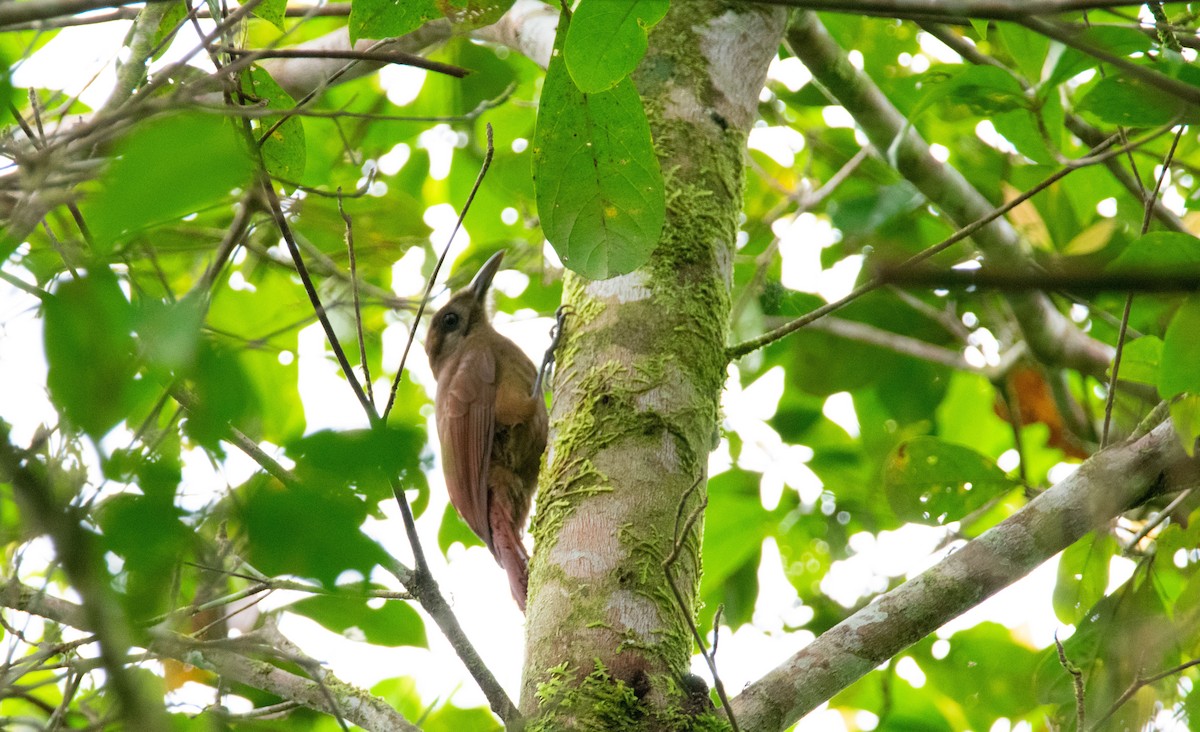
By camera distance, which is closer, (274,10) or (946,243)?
(946,243)

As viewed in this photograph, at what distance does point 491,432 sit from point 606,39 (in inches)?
111

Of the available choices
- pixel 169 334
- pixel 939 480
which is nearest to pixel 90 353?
pixel 169 334

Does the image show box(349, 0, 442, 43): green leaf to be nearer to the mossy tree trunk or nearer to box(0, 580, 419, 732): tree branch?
the mossy tree trunk

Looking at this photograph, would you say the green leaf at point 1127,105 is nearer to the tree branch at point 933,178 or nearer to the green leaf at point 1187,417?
the green leaf at point 1187,417

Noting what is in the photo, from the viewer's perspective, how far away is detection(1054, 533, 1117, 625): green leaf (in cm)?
248

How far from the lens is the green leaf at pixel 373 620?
1594 millimetres

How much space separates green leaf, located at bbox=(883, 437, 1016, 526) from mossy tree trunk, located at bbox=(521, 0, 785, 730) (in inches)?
22.0

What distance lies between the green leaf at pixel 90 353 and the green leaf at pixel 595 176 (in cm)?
127

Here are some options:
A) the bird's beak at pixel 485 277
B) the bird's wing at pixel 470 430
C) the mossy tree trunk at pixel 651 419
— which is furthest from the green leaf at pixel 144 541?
the bird's beak at pixel 485 277

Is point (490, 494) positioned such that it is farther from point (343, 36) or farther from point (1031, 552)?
point (1031, 552)

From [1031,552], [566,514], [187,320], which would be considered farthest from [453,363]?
[187,320]

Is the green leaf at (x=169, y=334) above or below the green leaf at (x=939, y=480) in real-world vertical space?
below

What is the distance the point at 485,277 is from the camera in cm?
462

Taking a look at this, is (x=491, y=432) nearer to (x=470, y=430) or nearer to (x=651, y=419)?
(x=470, y=430)
